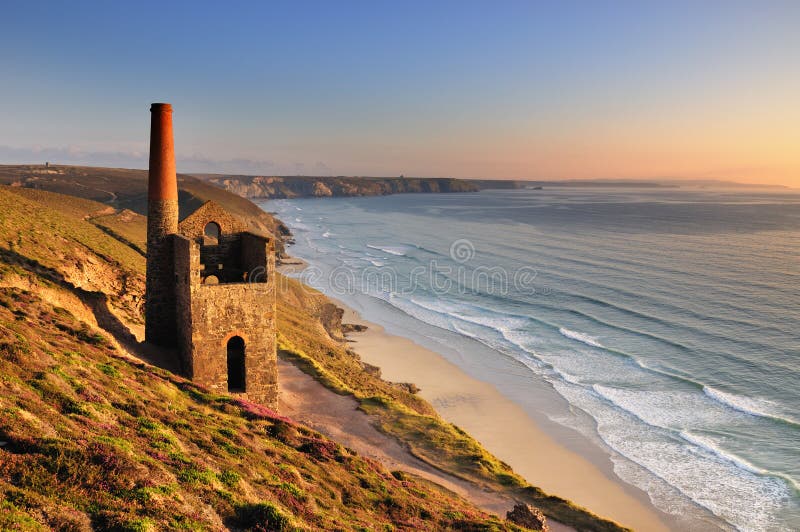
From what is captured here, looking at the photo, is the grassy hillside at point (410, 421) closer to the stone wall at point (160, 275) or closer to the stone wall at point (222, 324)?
the stone wall at point (222, 324)

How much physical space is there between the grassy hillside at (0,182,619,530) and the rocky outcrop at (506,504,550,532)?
1.74 metres

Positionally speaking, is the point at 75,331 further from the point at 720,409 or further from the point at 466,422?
the point at 720,409

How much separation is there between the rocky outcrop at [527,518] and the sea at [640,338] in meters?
8.67

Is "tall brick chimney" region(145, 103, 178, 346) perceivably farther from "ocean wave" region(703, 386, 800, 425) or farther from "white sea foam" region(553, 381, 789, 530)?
"ocean wave" region(703, 386, 800, 425)

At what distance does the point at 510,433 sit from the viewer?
33.8 metres

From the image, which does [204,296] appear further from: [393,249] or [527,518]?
[393,249]

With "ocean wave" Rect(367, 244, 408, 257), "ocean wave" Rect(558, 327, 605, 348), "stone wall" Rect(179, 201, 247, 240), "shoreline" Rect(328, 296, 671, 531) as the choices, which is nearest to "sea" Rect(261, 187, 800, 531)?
"ocean wave" Rect(558, 327, 605, 348)

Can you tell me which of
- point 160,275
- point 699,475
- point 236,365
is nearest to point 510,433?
point 699,475

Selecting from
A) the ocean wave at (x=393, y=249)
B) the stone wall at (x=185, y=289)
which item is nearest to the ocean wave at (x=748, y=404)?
the stone wall at (x=185, y=289)

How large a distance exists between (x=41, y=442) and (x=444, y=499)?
46.5 feet

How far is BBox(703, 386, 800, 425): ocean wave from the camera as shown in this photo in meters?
33.0

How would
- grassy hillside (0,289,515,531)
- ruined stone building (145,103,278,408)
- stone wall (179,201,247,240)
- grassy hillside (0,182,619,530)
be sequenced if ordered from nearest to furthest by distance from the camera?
grassy hillside (0,289,515,531) → grassy hillside (0,182,619,530) → ruined stone building (145,103,278,408) → stone wall (179,201,247,240)

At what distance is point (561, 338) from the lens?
4928 cm

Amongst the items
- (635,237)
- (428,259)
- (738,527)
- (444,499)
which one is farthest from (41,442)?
(635,237)
